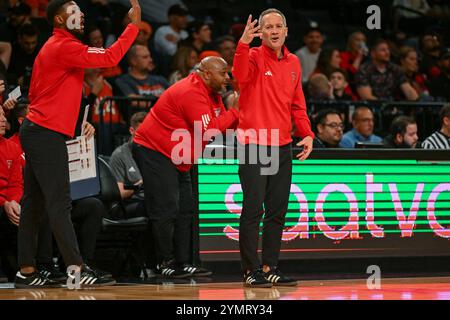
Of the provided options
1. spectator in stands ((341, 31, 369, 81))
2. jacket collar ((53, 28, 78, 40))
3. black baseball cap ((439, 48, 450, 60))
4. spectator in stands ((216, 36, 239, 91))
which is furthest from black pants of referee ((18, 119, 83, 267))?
black baseball cap ((439, 48, 450, 60))

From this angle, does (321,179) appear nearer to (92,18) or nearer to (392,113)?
(392,113)

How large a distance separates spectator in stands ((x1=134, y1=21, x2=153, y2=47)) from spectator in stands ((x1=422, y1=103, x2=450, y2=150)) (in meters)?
4.09

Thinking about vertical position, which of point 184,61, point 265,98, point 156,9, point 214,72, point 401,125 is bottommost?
point 401,125

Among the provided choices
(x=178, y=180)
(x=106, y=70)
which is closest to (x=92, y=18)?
(x=106, y=70)

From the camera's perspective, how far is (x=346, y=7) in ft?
53.7

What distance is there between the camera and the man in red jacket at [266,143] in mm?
7344

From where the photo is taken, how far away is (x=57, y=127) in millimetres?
6891

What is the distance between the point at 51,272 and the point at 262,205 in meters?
1.67

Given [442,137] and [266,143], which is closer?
[266,143]

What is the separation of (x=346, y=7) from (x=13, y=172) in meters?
9.51

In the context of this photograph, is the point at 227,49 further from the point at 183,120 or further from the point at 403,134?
the point at 183,120

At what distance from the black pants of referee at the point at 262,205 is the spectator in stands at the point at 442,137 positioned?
103 inches

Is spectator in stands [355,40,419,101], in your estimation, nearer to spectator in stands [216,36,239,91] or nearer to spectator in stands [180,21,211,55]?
spectator in stands [216,36,239,91]

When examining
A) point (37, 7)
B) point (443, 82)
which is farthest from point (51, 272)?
point (443, 82)
